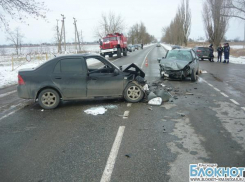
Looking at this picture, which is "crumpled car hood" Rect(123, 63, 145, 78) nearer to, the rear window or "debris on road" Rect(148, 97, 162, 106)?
"debris on road" Rect(148, 97, 162, 106)

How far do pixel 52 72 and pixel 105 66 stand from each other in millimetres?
1659

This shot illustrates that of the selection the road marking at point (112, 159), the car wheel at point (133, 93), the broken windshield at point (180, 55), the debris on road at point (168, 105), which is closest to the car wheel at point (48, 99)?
the car wheel at point (133, 93)

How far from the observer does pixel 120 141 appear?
449 cm

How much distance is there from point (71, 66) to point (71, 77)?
1.16 ft

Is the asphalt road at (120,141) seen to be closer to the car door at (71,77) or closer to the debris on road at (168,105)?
the debris on road at (168,105)

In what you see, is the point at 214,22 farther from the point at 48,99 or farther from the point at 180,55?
the point at 48,99

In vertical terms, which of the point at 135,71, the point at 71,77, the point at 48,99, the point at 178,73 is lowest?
the point at 48,99

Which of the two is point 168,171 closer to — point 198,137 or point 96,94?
point 198,137

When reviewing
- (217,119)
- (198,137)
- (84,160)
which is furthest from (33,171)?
(217,119)

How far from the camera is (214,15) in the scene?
3231 cm

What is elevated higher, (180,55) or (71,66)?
(180,55)

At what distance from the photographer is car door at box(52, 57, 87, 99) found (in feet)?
22.9

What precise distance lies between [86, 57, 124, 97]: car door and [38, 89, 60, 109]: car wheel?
0.99 meters

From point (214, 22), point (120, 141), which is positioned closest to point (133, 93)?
point (120, 141)
